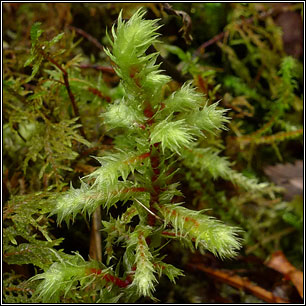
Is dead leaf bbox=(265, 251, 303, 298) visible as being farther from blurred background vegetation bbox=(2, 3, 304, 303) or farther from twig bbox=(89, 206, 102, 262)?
twig bbox=(89, 206, 102, 262)

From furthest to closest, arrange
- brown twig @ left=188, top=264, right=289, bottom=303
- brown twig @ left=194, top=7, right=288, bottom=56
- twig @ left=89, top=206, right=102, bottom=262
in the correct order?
brown twig @ left=194, top=7, right=288, bottom=56 → brown twig @ left=188, top=264, right=289, bottom=303 → twig @ left=89, top=206, right=102, bottom=262

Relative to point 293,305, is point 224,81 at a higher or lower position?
higher

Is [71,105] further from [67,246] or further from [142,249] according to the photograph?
[142,249]

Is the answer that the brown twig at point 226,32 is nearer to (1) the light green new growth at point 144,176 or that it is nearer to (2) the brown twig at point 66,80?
(2) the brown twig at point 66,80

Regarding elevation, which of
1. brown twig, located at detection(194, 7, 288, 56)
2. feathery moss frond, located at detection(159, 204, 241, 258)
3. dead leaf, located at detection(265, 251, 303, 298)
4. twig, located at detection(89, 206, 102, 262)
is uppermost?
brown twig, located at detection(194, 7, 288, 56)

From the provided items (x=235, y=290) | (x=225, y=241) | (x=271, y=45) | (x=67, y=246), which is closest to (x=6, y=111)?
(x=67, y=246)

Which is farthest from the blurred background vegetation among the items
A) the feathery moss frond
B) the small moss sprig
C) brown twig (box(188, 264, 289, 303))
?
the feathery moss frond

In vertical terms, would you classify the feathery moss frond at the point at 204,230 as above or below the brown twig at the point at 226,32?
below

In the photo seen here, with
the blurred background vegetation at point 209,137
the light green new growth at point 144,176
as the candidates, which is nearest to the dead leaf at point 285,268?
the blurred background vegetation at point 209,137
